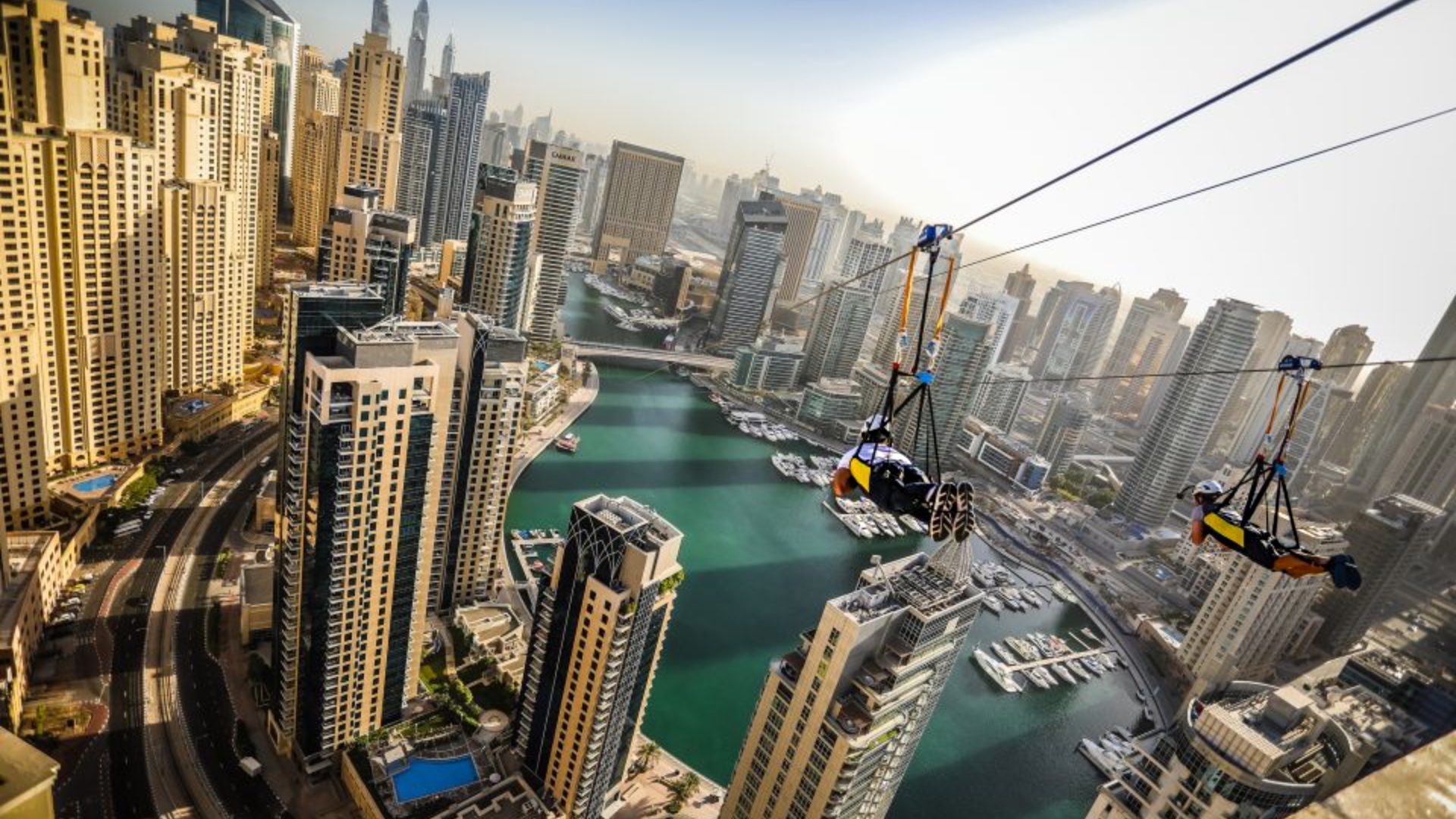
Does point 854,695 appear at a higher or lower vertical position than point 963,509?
lower

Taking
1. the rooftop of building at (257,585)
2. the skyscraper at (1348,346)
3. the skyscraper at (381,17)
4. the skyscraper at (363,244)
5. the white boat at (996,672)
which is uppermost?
the skyscraper at (381,17)

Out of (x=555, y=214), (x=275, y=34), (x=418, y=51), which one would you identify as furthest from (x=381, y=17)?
(x=555, y=214)

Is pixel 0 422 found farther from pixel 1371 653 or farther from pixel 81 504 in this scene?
pixel 1371 653

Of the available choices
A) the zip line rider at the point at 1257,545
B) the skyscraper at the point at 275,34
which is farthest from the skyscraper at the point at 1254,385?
the skyscraper at the point at 275,34

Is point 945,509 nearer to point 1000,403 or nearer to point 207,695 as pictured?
point 207,695

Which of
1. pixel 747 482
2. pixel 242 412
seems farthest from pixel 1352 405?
pixel 242 412

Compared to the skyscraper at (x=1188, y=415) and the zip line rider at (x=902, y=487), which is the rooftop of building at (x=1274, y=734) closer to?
the zip line rider at (x=902, y=487)

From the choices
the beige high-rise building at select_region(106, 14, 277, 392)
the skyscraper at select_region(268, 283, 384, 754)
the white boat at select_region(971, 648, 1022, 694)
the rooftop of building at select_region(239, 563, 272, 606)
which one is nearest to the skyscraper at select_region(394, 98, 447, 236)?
the beige high-rise building at select_region(106, 14, 277, 392)
